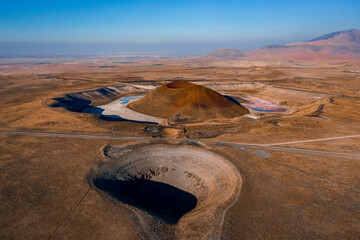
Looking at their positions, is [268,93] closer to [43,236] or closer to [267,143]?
[267,143]

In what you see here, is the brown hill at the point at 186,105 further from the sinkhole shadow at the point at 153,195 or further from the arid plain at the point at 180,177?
the sinkhole shadow at the point at 153,195

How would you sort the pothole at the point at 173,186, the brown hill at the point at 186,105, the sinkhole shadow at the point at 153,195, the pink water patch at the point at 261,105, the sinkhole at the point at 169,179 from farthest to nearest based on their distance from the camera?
the pink water patch at the point at 261,105 → the brown hill at the point at 186,105 → the sinkhole shadow at the point at 153,195 → the sinkhole at the point at 169,179 → the pothole at the point at 173,186

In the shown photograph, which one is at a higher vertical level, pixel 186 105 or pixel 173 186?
pixel 186 105

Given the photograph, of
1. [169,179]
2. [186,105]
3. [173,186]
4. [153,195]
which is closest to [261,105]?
[186,105]

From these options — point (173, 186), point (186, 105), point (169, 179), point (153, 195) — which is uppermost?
point (186, 105)

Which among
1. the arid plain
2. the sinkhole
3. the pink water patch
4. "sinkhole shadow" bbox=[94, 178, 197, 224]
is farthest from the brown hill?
"sinkhole shadow" bbox=[94, 178, 197, 224]

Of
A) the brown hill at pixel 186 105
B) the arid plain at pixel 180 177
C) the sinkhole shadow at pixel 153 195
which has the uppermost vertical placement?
the brown hill at pixel 186 105

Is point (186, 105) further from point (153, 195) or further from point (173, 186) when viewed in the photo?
point (153, 195)

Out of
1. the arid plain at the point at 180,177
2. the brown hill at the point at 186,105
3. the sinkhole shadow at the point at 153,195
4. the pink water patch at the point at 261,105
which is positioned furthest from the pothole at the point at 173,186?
the pink water patch at the point at 261,105
